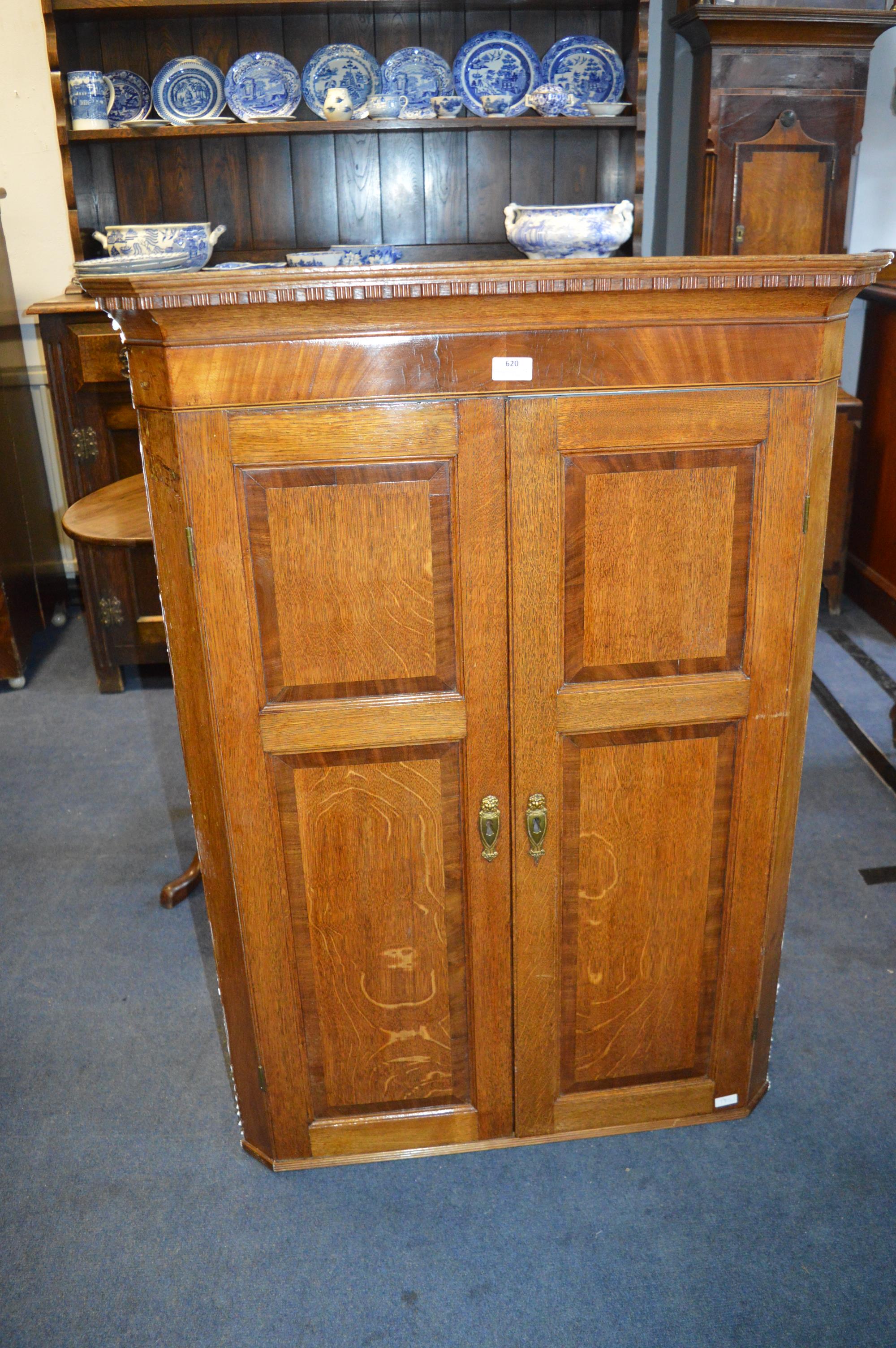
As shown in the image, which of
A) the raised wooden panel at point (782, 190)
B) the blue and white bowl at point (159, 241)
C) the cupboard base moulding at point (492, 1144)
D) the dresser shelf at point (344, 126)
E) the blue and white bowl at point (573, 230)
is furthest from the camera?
the raised wooden panel at point (782, 190)

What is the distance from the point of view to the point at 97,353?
3.17 metres

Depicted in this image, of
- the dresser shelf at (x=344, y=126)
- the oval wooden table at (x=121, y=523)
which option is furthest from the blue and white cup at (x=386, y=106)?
the oval wooden table at (x=121, y=523)

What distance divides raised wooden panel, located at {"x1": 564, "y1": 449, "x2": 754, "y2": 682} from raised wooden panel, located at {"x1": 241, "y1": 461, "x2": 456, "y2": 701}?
0.18 metres

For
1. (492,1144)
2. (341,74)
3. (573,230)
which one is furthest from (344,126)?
(492,1144)

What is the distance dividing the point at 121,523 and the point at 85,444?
4.28 ft

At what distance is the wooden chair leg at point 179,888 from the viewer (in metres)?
2.46

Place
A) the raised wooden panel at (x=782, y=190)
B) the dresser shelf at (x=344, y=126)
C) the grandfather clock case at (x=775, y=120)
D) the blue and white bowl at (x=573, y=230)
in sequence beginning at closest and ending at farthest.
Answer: the blue and white bowl at (x=573, y=230) < the dresser shelf at (x=344, y=126) < the grandfather clock case at (x=775, y=120) < the raised wooden panel at (x=782, y=190)

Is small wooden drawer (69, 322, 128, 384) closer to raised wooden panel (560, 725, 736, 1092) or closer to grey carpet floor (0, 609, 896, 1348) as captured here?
grey carpet floor (0, 609, 896, 1348)

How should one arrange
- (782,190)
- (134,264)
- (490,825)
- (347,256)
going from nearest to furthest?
(490,825), (134,264), (347,256), (782,190)

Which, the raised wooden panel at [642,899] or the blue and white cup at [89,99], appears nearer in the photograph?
the raised wooden panel at [642,899]

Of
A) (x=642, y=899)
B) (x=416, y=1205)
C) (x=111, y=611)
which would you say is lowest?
(x=416, y=1205)

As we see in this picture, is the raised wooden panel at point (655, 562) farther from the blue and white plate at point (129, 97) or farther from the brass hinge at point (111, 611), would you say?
the blue and white plate at point (129, 97)

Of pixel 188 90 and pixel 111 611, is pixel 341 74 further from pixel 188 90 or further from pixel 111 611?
pixel 111 611

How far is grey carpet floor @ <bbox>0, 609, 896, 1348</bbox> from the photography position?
4.97 feet
